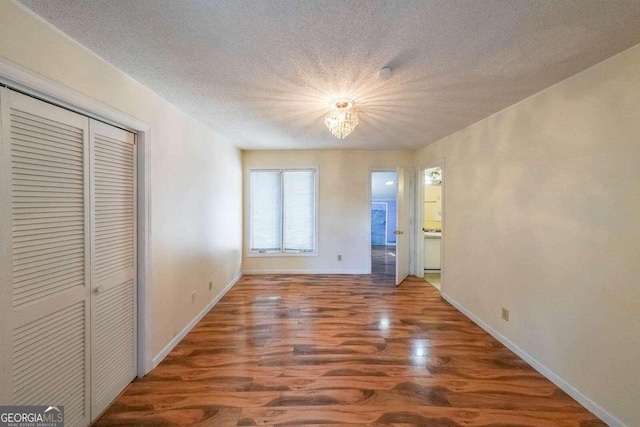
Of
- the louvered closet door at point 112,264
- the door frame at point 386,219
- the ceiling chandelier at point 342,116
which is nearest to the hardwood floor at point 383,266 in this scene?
the door frame at point 386,219

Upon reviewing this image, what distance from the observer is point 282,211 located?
192 inches

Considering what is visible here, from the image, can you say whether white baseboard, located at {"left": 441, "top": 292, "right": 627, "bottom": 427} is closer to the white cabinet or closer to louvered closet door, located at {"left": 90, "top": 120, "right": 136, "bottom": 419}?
the white cabinet

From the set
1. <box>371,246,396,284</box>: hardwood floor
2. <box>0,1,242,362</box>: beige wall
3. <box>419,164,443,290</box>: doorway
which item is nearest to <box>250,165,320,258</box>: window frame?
<box>0,1,242,362</box>: beige wall

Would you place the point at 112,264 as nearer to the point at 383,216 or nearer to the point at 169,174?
the point at 169,174

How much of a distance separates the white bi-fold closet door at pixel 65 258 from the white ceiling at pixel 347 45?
603 millimetres

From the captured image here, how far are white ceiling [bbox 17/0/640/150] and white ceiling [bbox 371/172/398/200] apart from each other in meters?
4.81

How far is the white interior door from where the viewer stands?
426 centimetres

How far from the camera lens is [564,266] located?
188 centimetres

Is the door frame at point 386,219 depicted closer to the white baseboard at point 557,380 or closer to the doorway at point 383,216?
the doorway at point 383,216

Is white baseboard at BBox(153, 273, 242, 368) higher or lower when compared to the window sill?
lower

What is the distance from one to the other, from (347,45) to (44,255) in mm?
2100

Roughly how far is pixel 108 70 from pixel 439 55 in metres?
2.23

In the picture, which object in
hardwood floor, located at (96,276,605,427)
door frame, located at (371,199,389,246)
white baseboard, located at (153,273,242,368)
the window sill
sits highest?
door frame, located at (371,199,389,246)

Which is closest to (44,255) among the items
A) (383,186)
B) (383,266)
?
(383,266)
